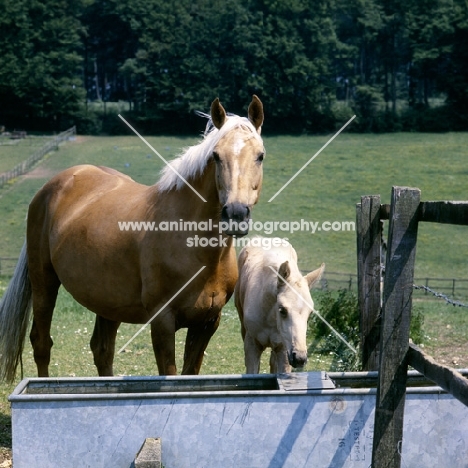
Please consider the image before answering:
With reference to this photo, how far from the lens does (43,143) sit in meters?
55.2

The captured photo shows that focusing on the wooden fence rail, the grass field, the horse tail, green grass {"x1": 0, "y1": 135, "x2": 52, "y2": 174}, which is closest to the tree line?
the grass field

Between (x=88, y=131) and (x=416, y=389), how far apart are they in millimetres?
64128

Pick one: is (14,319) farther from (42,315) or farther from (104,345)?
(104,345)

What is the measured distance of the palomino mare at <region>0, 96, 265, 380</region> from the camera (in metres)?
4.61

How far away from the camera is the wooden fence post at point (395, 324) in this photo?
10.7 feet

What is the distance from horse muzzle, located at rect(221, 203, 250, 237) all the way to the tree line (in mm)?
60714

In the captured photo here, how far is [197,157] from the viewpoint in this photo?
16.4ft

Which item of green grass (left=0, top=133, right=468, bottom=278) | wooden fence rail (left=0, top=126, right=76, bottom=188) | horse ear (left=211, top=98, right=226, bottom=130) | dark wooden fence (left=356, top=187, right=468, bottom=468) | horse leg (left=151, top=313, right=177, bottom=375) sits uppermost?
horse ear (left=211, top=98, right=226, bottom=130)

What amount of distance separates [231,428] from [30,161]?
44.9 m

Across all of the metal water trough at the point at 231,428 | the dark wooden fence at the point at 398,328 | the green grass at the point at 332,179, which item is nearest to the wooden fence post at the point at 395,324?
the dark wooden fence at the point at 398,328

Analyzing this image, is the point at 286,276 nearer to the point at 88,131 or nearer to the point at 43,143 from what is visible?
the point at 43,143

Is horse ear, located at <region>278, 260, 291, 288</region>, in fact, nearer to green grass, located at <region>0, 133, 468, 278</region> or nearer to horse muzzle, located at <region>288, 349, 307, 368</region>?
horse muzzle, located at <region>288, 349, 307, 368</region>

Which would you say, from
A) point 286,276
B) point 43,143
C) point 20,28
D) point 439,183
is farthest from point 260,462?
point 20,28

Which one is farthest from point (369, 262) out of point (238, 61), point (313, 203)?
point (238, 61)
